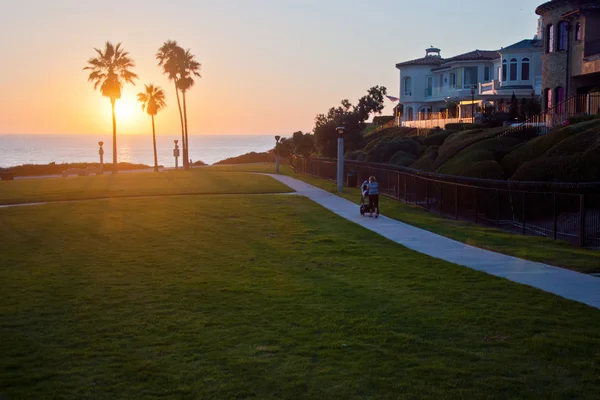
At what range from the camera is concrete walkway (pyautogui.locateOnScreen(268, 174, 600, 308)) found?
37.6 feet

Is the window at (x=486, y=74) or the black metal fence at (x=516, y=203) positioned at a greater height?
the window at (x=486, y=74)

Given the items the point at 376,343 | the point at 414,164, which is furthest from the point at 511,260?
the point at 414,164

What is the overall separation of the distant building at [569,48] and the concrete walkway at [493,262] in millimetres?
20429

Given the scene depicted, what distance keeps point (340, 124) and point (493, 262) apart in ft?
136

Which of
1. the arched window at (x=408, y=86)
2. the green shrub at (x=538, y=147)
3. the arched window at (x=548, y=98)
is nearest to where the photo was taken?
the green shrub at (x=538, y=147)

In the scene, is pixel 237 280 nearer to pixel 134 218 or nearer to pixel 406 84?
pixel 134 218

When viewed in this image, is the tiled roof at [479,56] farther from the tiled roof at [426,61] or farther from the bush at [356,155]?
the bush at [356,155]

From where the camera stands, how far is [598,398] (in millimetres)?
6672

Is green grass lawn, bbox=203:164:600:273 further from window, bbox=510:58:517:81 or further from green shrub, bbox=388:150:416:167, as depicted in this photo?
window, bbox=510:58:517:81

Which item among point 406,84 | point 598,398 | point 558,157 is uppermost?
point 406,84

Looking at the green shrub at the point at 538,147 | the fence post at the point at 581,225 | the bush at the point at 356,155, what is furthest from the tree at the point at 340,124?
the fence post at the point at 581,225

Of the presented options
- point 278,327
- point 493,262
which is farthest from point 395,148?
point 278,327

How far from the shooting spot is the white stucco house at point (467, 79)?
54.8m

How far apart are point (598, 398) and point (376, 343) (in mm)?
2641
